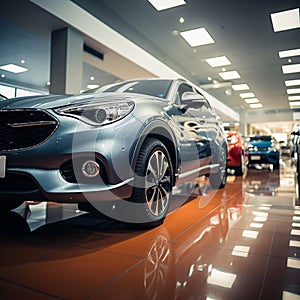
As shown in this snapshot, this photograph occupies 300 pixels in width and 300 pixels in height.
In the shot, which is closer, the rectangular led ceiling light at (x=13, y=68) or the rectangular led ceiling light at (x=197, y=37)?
the rectangular led ceiling light at (x=197, y=37)

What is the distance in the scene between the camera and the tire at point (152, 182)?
6.50ft

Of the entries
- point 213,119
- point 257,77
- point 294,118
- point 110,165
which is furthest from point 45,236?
point 294,118

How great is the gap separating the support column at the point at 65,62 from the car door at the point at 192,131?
3233 millimetres

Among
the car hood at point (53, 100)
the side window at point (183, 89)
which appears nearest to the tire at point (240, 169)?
the side window at point (183, 89)

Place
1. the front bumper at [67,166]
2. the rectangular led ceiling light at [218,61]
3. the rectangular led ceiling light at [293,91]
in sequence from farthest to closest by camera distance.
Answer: the rectangular led ceiling light at [293,91]
the rectangular led ceiling light at [218,61]
the front bumper at [67,166]

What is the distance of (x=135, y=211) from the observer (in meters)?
2.05

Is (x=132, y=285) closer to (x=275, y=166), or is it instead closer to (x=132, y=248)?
(x=132, y=248)

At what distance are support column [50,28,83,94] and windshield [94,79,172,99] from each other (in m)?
2.86

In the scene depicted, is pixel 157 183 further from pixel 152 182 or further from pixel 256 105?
pixel 256 105

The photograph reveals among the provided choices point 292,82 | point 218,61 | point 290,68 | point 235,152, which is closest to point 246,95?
point 292,82

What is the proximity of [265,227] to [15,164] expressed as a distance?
1.93m

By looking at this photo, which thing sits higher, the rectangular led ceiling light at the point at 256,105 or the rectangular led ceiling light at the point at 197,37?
the rectangular led ceiling light at the point at 256,105

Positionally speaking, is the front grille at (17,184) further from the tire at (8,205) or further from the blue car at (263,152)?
the blue car at (263,152)

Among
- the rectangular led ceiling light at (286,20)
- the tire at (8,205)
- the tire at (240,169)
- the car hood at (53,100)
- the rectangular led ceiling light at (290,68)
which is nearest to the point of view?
the car hood at (53,100)
